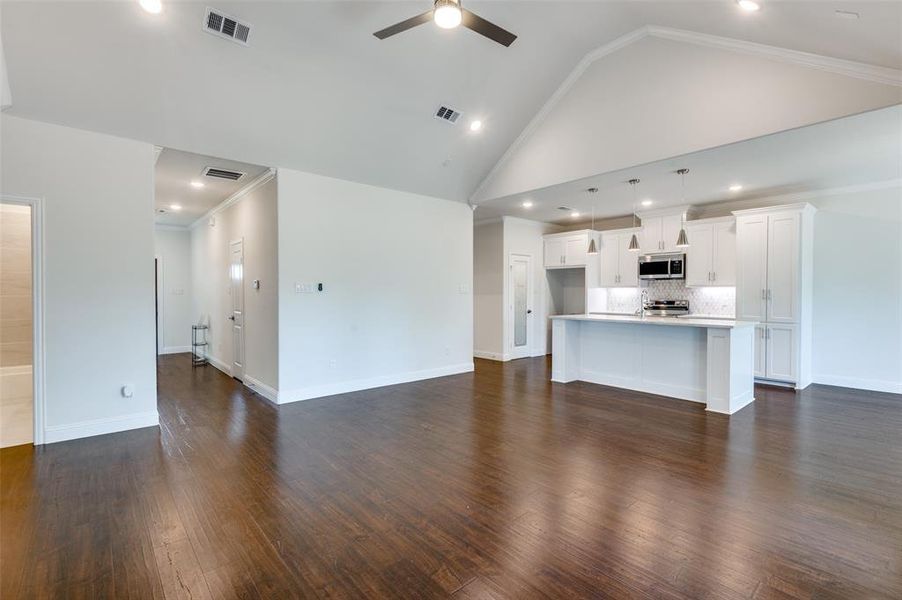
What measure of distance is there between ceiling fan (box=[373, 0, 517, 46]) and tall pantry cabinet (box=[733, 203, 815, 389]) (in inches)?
213

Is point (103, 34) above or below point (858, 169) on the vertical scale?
above

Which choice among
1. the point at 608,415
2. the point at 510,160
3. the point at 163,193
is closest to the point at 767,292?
the point at 608,415

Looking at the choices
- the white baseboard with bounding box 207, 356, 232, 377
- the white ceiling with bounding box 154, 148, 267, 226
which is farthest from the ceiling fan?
the white baseboard with bounding box 207, 356, 232, 377

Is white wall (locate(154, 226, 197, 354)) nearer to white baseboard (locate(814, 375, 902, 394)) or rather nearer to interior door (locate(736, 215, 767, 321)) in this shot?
interior door (locate(736, 215, 767, 321))

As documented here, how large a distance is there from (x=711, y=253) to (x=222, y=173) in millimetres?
7687

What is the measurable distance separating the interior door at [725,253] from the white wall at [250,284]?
6.94 m

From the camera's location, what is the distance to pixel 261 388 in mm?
5480

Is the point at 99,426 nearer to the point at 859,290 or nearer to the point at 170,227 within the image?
the point at 170,227

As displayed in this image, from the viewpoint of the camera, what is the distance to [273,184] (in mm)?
5160

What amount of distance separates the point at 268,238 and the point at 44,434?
292cm

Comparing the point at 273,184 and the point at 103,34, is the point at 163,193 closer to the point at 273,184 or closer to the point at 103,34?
the point at 273,184

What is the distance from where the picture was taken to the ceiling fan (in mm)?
2564

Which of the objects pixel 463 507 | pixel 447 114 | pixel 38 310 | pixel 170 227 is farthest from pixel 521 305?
pixel 170 227

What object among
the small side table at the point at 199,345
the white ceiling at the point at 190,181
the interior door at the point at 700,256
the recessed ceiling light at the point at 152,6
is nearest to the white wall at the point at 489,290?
the interior door at the point at 700,256
